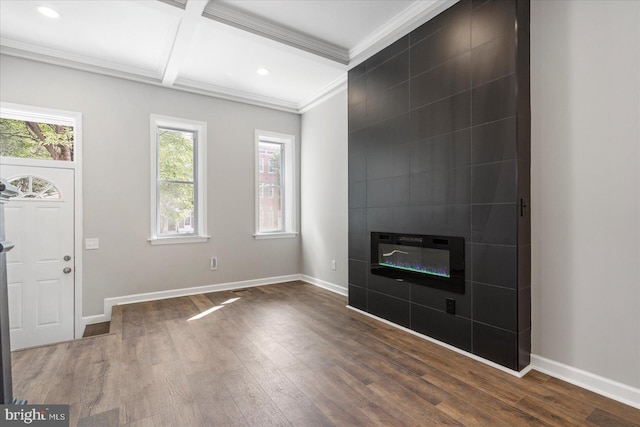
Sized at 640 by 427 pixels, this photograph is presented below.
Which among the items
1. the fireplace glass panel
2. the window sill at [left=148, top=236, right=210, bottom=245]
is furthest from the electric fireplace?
the window sill at [left=148, top=236, right=210, bottom=245]

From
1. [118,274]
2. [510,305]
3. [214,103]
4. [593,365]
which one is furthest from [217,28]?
[593,365]

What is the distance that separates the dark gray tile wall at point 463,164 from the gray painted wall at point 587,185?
4.1 inches

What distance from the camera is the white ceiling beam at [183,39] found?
276cm

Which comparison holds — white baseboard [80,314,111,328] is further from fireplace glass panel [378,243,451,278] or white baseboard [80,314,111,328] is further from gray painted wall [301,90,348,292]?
fireplace glass panel [378,243,451,278]

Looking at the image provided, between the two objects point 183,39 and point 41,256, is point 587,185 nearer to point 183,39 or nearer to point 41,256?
point 183,39

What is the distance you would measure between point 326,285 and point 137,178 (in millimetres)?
3010

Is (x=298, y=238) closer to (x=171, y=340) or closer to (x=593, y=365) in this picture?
(x=171, y=340)

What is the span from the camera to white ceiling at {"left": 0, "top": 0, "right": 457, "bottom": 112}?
2881 millimetres

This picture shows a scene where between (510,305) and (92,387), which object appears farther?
(510,305)

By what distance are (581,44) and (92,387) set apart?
404 centimetres

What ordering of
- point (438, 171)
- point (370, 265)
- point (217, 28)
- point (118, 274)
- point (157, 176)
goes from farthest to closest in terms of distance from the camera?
point (157, 176) < point (118, 274) < point (370, 265) < point (217, 28) < point (438, 171)

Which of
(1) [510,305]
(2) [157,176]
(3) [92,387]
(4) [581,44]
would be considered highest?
(4) [581,44]

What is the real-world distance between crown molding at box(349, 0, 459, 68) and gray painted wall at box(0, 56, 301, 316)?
6.74 feet

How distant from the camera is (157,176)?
437 centimetres
